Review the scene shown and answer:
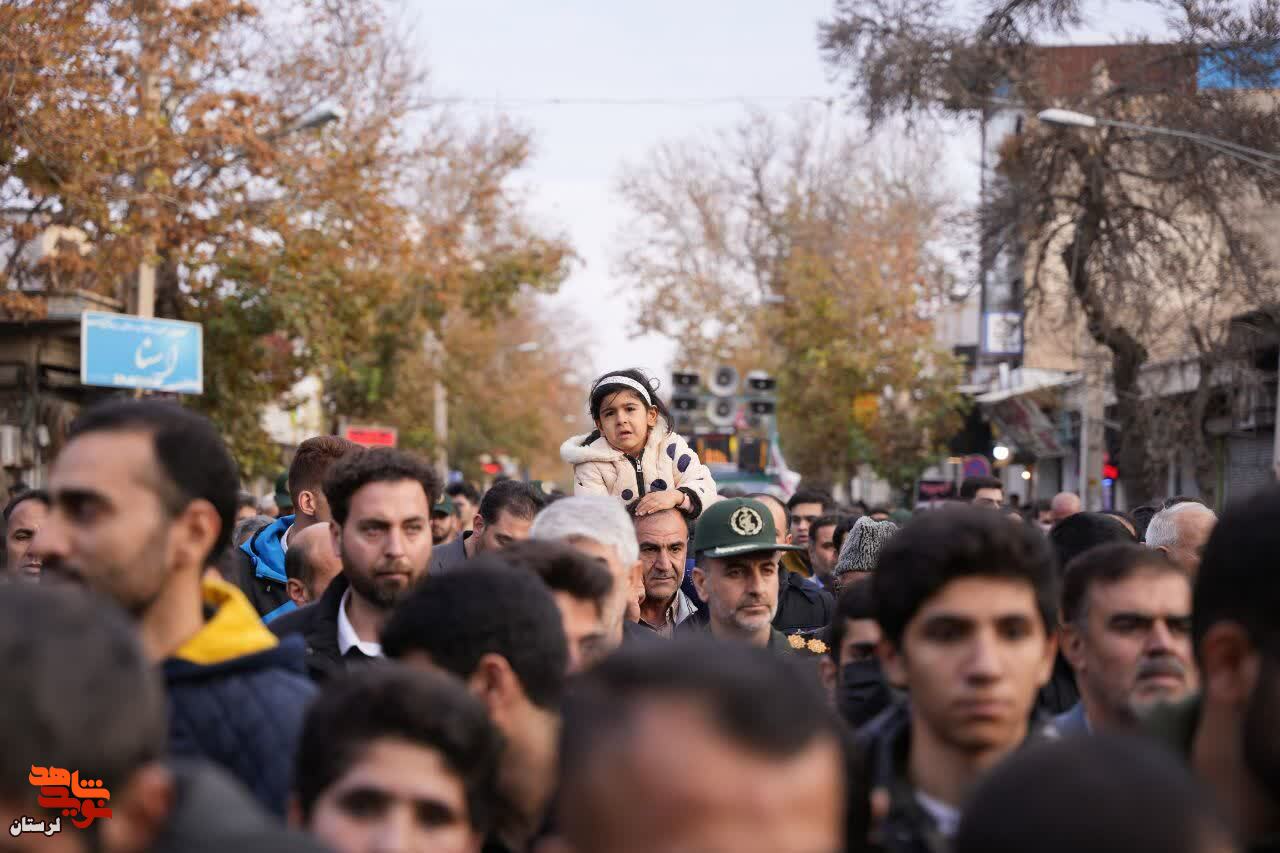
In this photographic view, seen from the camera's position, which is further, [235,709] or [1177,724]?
[235,709]

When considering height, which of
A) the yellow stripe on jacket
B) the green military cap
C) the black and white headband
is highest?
the black and white headband

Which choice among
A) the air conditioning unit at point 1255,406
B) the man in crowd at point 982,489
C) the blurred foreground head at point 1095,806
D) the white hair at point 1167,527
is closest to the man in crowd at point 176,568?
the blurred foreground head at point 1095,806

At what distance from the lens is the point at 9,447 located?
950 inches

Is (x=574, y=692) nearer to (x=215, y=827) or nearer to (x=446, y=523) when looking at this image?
(x=215, y=827)

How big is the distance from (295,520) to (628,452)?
172 centimetres

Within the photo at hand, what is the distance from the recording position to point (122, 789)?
2.23 meters

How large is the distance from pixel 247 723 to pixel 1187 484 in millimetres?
32760

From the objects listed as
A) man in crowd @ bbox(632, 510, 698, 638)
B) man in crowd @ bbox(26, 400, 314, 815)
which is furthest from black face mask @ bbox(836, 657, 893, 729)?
man in crowd @ bbox(26, 400, 314, 815)

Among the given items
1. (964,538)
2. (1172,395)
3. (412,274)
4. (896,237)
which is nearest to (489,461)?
(896,237)

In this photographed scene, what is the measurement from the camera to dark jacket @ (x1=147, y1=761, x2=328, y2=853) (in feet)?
7.24

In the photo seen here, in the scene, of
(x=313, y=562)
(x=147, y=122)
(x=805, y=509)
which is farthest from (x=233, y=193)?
(x=313, y=562)

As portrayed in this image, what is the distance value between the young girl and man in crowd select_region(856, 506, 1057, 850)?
4048mm
